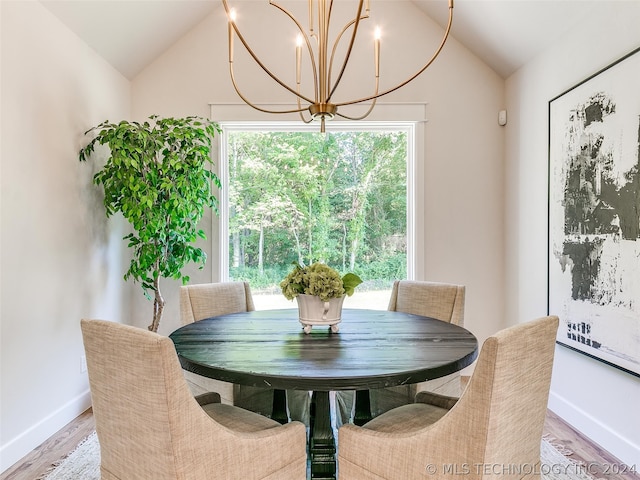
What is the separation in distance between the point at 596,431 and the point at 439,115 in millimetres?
2420

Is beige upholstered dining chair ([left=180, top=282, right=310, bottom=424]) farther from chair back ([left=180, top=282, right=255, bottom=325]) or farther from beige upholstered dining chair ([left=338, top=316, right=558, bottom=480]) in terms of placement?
beige upholstered dining chair ([left=338, top=316, right=558, bottom=480])

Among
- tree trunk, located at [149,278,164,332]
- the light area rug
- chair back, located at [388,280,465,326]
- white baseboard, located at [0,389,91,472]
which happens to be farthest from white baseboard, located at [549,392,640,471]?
white baseboard, located at [0,389,91,472]

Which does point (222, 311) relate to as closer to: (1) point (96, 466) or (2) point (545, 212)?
(1) point (96, 466)

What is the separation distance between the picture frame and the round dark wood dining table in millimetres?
954

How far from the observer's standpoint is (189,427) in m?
1.08

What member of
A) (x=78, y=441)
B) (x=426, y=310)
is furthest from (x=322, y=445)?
(x=78, y=441)

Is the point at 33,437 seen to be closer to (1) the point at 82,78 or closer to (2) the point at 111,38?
(1) the point at 82,78

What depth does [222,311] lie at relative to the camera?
2389 millimetres

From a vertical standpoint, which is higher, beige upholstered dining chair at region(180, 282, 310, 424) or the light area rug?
beige upholstered dining chair at region(180, 282, 310, 424)

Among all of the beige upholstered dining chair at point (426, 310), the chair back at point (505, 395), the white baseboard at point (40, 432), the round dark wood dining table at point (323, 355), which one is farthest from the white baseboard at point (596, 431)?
the white baseboard at point (40, 432)

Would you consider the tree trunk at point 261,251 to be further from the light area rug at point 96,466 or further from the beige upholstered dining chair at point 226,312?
the light area rug at point 96,466

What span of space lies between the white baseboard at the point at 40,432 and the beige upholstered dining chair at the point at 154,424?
4.07ft

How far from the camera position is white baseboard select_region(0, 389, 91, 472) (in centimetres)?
200

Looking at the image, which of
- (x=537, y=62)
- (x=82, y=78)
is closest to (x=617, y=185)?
(x=537, y=62)
